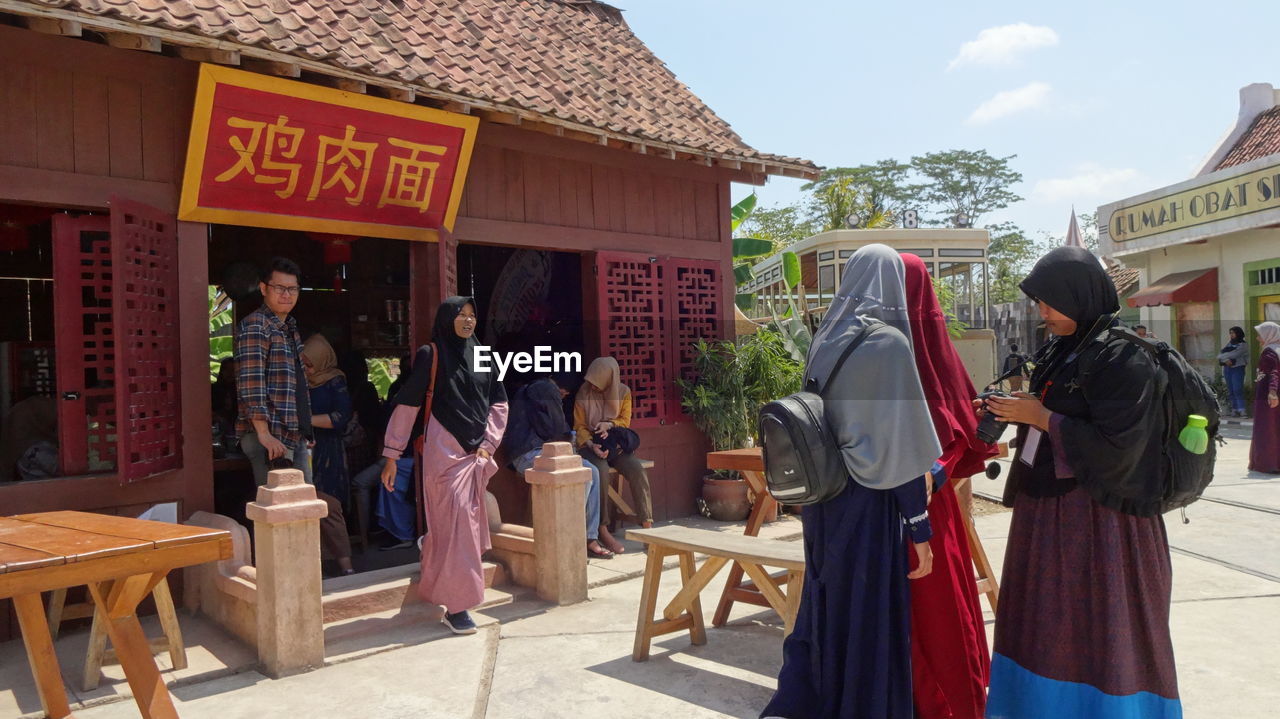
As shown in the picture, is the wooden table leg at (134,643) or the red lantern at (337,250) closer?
the wooden table leg at (134,643)

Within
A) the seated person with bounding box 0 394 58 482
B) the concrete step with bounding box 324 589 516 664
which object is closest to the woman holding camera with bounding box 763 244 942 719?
the concrete step with bounding box 324 589 516 664

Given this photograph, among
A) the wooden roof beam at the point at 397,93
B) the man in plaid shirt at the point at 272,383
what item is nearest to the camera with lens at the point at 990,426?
the man in plaid shirt at the point at 272,383

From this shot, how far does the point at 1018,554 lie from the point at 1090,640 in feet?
1.09

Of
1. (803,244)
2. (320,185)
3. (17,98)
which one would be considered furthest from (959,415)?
(803,244)

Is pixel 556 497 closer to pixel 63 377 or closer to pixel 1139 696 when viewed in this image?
pixel 63 377

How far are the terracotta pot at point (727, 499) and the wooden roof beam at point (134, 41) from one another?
16.2 ft

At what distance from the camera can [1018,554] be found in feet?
9.69

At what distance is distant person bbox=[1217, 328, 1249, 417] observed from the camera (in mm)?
14727

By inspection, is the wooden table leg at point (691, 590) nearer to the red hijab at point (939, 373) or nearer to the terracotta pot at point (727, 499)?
the red hijab at point (939, 373)

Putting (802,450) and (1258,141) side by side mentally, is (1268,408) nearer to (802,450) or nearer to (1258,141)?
(802,450)

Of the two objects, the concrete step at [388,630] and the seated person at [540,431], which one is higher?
the seated person at [540,431]

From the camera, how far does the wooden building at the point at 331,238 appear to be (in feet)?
14.4

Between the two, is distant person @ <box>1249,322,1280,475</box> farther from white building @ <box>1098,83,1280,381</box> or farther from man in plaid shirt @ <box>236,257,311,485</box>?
man in plaid shirt @ <box>236,257,311,485</box>

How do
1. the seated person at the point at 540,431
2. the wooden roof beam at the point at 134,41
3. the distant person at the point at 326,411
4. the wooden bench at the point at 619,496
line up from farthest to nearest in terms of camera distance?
the wooden bench at the point at 619,496
the seated person at the point at 540,431
the distant person at the point at 326,411
the wooden roof beam at the point at 134,41
